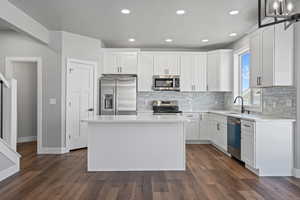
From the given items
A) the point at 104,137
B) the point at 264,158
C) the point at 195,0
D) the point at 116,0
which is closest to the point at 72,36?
the point at 116,0

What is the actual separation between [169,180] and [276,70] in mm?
2379

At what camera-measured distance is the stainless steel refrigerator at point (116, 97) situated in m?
5.98

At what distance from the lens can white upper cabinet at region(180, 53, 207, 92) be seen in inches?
260

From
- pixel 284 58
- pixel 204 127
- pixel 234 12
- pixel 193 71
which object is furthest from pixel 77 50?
pixel 284 58

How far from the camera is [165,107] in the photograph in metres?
6.68

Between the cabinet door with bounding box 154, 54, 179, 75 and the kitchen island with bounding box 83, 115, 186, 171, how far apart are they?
2.77 m

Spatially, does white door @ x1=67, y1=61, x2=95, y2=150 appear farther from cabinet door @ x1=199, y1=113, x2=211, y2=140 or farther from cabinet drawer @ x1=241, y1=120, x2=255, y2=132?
cabinet drawer @ x1=241, y1=120, x2=255, y2=132

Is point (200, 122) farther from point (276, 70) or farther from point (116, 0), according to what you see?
point (116, 0)

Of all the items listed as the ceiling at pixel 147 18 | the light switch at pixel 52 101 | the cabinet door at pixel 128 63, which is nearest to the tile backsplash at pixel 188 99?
the cabinet door at pixel 128 63

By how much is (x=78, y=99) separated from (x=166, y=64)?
99.5 inches

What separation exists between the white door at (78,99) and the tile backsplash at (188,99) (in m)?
1.61

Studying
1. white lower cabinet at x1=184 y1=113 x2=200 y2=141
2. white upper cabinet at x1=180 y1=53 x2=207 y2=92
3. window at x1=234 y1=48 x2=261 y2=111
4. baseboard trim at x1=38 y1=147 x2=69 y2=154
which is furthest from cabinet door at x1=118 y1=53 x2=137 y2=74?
window at x1=234 y1=48 x2=261 y2=111

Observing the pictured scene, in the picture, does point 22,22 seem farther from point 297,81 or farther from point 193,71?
point 297,81

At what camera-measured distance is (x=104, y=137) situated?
403 cm
